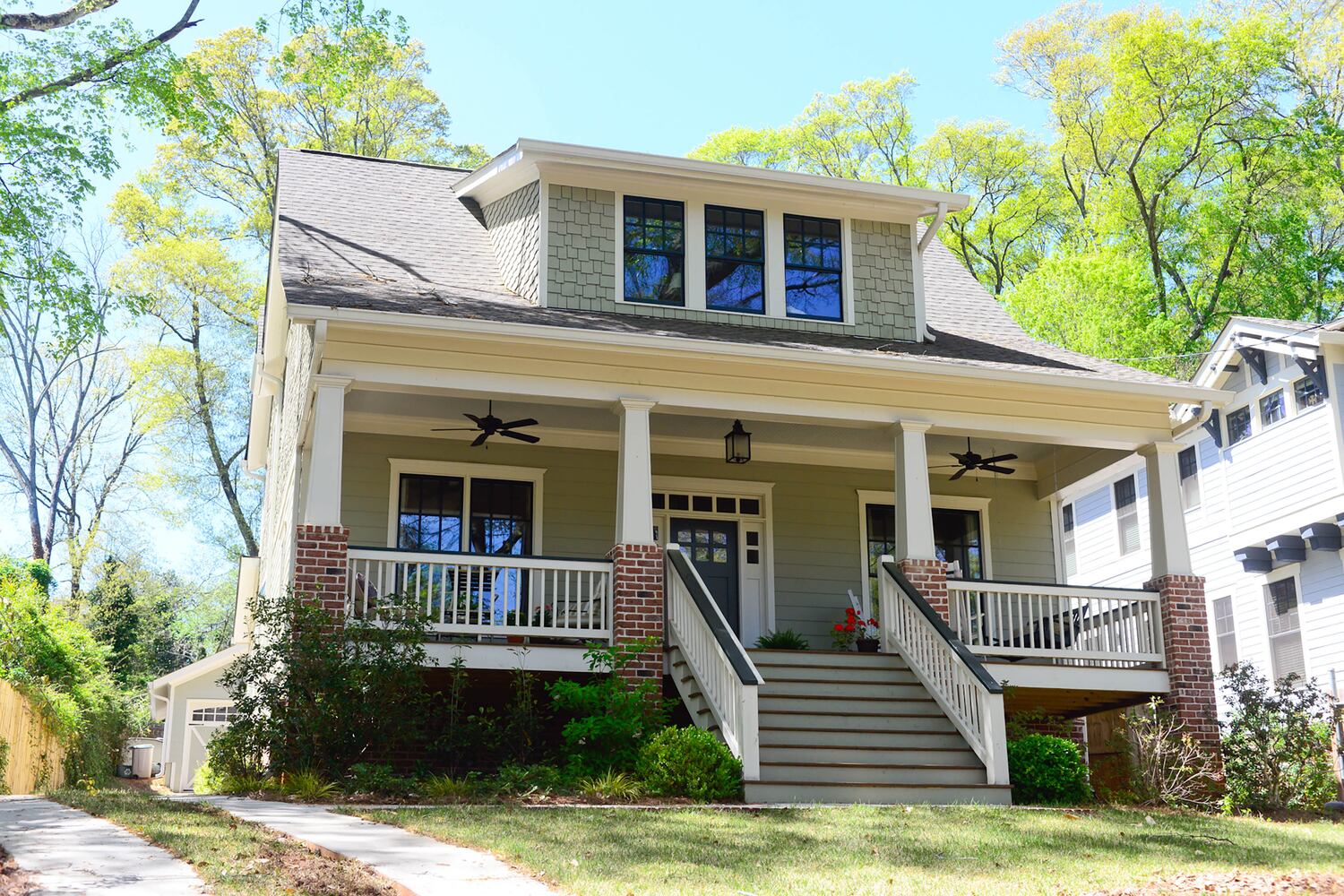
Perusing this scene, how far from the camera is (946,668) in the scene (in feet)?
39.8

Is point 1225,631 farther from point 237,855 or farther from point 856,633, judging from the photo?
point 237,855

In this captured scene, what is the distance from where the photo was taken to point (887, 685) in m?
12.4

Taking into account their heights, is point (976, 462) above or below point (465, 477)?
above

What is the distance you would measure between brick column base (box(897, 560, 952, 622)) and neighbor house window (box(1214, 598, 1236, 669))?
9917 millimetres

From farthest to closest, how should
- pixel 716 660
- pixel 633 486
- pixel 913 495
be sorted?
pixel 913 495, pixel 633 486, pixel 716 660

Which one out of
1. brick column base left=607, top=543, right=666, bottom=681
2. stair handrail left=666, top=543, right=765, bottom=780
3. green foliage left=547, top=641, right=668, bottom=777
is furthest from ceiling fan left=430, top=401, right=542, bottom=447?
green foliage left=547, top=641, right=668, bottom=777

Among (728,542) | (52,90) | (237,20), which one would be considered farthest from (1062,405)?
(237,20)

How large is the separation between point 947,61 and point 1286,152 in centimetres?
1093

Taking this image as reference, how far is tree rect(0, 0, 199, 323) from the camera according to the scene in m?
17.2

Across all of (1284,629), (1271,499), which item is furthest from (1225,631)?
(1271,499)

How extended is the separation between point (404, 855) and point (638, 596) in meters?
6.04

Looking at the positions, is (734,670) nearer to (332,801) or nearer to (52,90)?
(332,801)

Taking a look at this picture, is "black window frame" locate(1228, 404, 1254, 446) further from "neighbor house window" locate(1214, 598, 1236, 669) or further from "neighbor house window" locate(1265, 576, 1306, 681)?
"neighbor house window" locate(1214, 598, 1236, 669)

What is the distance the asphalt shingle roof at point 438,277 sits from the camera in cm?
1290
